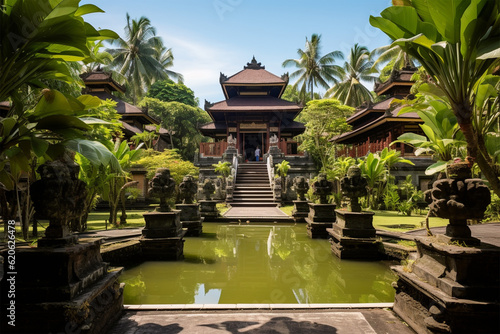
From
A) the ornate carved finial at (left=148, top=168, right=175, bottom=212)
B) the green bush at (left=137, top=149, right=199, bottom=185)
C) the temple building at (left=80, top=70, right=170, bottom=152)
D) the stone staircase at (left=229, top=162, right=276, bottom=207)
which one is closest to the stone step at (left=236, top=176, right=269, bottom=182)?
the stone staircase at (left=229, top=162, right=276, bottom=207)

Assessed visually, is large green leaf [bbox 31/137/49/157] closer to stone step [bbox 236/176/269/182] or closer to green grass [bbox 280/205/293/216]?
green grass [bbox 280/205/293/216]

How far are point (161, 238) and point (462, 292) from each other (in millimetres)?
5146

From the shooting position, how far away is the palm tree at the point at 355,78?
107 ft

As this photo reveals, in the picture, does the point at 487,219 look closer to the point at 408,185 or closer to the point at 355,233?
the point at 408,185

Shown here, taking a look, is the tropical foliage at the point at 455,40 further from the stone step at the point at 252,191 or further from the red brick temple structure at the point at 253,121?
the red brick temple structure at the point at 253,121

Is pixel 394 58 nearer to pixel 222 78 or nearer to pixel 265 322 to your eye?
pixel 222 78

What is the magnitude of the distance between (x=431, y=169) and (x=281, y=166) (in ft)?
36.9

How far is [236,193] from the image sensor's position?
55.2ft

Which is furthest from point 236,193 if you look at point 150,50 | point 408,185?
point 150,50

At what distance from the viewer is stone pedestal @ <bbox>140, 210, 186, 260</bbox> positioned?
239 inches

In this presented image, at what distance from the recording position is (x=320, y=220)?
8375 mm

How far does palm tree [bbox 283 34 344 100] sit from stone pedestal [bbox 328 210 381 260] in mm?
29987

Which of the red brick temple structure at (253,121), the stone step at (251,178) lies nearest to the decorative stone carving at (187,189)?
the stone step at (251,178)

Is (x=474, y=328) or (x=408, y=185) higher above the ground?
(x=408, y=185)
